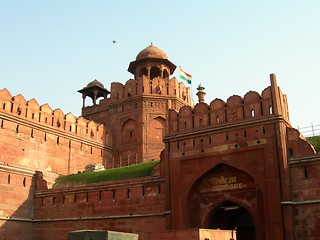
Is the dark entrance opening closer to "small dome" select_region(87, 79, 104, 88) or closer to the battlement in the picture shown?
the battlement

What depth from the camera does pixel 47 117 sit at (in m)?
23.7

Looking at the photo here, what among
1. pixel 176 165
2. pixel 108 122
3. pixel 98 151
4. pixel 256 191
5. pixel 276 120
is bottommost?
pixel 256 191

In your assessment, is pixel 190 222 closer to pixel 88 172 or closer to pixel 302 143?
pixel 302 143

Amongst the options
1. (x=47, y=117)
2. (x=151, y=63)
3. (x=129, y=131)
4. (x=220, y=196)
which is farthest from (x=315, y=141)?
(x=151, y=63)

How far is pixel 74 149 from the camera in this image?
24.6 meters

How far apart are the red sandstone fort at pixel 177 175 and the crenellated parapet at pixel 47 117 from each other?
62 millimetres

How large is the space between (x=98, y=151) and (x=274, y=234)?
559 inches

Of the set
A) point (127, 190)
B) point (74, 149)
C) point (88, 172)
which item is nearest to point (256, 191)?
point (127, 190)

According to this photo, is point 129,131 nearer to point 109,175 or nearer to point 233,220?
point 109,175

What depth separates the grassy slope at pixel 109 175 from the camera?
19.6 meters

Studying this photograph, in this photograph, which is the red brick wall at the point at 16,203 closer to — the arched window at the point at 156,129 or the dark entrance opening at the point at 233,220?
the arched window at the point at 156,129

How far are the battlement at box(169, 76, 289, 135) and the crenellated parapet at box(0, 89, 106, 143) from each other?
8484 millimetres

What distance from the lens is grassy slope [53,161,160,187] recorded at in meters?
19.6

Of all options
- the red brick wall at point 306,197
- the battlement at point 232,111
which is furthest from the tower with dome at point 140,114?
the red brick wall at point 306,197
